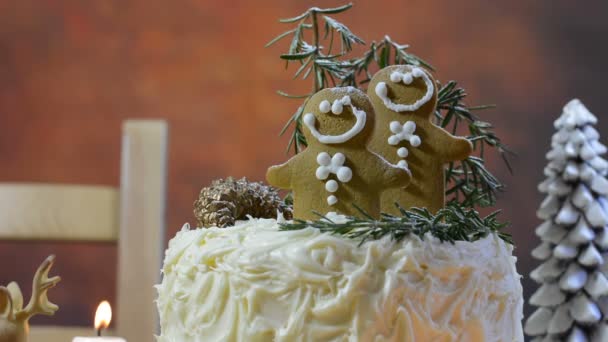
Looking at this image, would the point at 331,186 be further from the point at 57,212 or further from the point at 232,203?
the point at 57,212

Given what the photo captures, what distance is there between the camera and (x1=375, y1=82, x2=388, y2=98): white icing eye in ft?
3.65

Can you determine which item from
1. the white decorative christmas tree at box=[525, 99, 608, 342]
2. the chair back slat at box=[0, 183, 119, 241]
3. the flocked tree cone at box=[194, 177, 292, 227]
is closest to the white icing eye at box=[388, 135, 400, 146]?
the flocked tree cone at box=[194, 177, 292, 227]

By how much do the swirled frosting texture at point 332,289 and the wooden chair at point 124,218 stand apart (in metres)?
1.04

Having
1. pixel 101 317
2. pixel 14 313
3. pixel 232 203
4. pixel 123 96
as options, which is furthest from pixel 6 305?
pixel 123 96

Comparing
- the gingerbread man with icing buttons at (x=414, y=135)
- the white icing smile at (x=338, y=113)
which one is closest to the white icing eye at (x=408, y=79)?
the gingerbread man with icing buttons at (x=414, y=135)

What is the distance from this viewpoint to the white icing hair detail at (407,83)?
110cm

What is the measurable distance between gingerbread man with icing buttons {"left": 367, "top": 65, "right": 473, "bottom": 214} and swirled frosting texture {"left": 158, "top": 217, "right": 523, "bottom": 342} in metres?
0.12

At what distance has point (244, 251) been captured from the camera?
38.3 inches

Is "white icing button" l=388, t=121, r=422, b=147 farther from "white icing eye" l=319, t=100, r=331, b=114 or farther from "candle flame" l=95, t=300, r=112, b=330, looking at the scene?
"candle flame" l=95, t=300, r=112, b=330

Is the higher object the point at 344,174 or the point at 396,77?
the point at 396,77

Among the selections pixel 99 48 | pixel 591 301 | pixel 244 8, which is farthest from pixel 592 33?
pixel 591 301

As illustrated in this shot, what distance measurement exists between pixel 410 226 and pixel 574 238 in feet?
0.81

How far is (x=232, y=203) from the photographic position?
3.81ft

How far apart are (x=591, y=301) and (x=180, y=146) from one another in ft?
8.57
